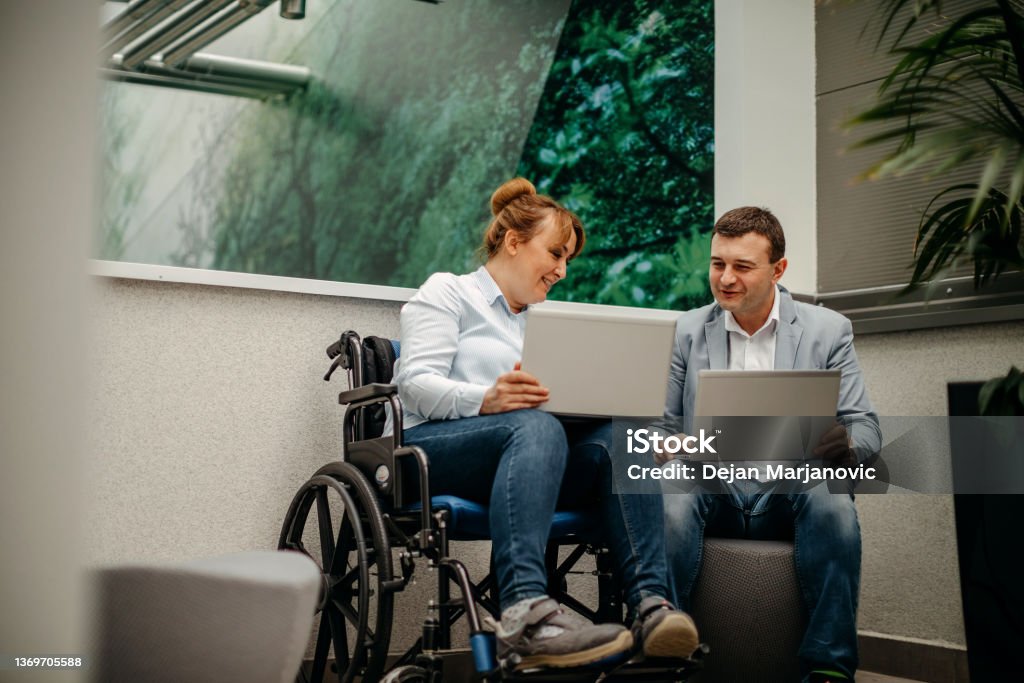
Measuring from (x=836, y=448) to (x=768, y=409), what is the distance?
199 millimetres

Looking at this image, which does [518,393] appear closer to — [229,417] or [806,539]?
[806,539]

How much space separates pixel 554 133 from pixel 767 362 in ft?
3.82

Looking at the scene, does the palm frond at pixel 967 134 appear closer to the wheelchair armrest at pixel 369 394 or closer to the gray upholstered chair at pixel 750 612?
the gray upholstered chair at pixel 750 612

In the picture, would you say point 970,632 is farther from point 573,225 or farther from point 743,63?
point 743,63

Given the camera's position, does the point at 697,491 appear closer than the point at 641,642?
No

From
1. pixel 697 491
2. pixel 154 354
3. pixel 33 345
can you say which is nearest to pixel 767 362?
pixel 697 491

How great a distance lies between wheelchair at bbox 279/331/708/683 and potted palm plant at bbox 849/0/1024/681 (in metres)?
0.83

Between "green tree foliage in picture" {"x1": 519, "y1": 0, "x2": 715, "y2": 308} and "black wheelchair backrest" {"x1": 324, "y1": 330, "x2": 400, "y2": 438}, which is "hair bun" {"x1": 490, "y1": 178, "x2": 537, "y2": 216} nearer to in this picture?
→ "black wheelchair backrest" {"x1": 324, "y1": 330, "x2": 400, "y2": 438}

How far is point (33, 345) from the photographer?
1.43ft

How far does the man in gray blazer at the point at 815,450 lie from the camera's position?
1.88 meters

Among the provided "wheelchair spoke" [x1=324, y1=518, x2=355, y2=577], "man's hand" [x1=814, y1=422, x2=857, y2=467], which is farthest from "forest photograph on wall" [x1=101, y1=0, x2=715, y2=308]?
"man's hand" [x1=814, y1=422, x2=857, y2=467]

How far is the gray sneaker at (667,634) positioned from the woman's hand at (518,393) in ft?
1.41

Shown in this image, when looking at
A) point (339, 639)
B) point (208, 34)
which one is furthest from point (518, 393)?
point (208, 34)

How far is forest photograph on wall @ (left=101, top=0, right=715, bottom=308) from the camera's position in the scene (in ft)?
9.23
